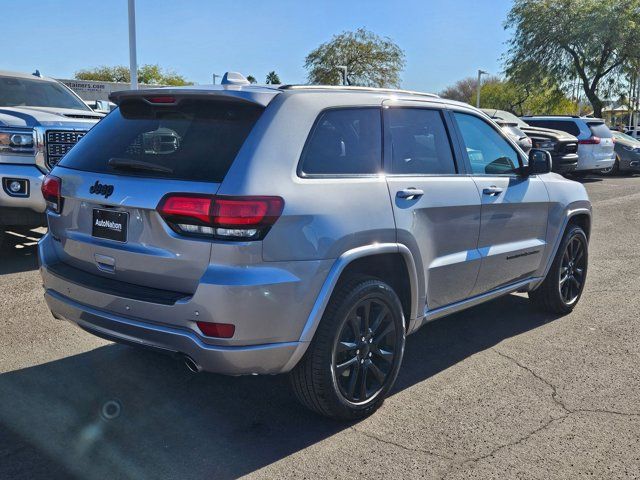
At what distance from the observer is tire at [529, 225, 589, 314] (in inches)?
214

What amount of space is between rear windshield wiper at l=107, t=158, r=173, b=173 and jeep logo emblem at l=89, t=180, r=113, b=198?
5.0 inches

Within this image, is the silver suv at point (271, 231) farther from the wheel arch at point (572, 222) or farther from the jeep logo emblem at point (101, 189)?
the wheel arch at point (572, 222)

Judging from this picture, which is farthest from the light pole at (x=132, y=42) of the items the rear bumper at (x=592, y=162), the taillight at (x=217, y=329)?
the taillight at (x=217, y=329)

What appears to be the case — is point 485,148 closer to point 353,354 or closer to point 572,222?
point 572,222

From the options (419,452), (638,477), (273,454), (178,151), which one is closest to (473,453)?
(419,452)

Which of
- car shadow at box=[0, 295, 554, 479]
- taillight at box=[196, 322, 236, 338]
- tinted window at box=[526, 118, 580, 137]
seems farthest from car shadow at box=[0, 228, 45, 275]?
tinted window at box=[526, 118, 580, 137]

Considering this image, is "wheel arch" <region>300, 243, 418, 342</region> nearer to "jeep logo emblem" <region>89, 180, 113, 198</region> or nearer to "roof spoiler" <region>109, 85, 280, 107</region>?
"roof spoiler" <region>109, 85, 280, 107</region>

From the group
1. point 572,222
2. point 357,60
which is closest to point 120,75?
point 357,60

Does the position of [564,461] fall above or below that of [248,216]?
below

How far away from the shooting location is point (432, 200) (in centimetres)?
390

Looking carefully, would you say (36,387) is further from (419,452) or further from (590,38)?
(590,38)

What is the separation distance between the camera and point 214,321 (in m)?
2.95

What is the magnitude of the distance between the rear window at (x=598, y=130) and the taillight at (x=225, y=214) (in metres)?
16.7

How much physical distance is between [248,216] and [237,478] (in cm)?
122
